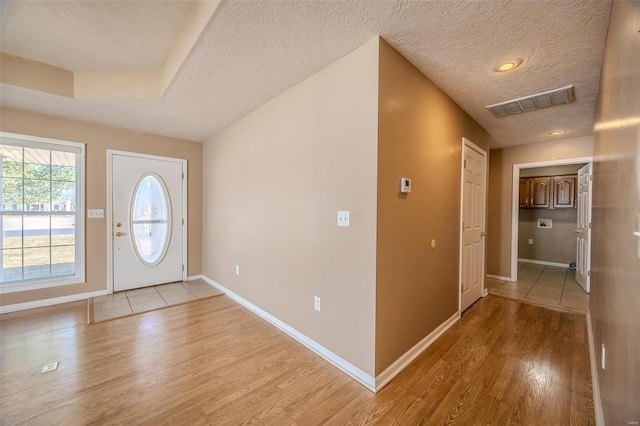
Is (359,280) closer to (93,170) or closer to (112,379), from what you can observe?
(112,379)

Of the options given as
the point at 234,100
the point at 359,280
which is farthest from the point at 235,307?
the point at 234,100

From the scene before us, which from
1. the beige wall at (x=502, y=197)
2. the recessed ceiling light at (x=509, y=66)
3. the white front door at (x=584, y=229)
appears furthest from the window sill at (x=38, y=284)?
the white front door at (x=584, y=229)

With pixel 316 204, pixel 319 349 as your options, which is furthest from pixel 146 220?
pixel 319 349

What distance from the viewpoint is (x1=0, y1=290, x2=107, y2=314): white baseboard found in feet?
9.80

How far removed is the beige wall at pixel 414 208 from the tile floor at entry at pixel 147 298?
2.81 metres

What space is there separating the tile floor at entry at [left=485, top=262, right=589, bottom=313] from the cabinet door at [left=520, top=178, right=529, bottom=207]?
161 centimetres

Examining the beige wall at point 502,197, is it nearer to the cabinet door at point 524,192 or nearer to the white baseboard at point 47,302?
the cabinet door at point 524,192

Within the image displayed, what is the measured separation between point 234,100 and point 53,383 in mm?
2860

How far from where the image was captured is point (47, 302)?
322cm

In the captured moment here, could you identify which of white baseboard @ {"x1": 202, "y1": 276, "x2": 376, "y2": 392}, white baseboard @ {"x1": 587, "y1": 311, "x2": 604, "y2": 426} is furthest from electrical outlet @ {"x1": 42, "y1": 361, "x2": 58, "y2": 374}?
white baseboard @ {"x1": 587, "y1": 311, "x2": 604, "y2": 426}

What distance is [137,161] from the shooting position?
3.89 m

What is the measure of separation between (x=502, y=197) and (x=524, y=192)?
2185 millimetres

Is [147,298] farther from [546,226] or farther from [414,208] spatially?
[546,226]

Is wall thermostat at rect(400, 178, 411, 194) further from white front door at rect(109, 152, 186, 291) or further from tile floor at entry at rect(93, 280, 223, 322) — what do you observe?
white front door at rect(109, 152, 186, 291)
